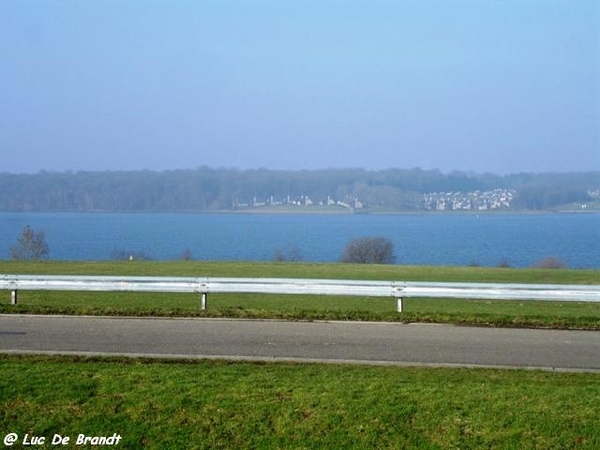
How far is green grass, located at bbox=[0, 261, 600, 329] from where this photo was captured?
14.7m

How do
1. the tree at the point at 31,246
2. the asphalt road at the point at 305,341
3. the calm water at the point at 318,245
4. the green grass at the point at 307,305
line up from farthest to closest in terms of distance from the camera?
the calm water at the point at 318,245
the tree at the point at 31,246
the green grass at the point at 307,305
the asphalt road at the point at 305,341

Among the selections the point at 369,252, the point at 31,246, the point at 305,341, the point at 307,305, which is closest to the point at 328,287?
the point at 307,305

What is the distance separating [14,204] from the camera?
173m

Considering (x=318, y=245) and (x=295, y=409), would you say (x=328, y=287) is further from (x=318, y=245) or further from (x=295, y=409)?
(x=318, y=245)

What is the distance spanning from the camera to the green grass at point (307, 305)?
577 inches

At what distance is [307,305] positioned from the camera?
1766cm

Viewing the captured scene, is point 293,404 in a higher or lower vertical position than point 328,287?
lower

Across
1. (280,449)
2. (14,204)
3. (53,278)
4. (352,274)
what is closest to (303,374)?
(280,449)

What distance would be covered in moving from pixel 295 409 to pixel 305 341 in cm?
399

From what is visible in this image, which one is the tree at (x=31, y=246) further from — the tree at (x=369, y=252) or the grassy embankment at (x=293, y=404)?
the grassy embankment at (x=293, y=404)

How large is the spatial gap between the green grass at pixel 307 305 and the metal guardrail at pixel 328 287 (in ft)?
1.21

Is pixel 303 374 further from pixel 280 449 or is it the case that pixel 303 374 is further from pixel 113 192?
pixel 113 192

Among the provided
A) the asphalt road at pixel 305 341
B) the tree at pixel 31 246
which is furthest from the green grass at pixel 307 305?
the tree at pixel 31 246

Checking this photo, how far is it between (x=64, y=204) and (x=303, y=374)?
18118cm
